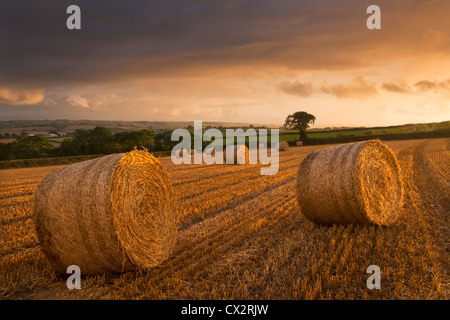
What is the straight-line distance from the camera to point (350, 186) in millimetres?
6926

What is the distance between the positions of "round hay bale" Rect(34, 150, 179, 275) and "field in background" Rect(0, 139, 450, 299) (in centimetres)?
31

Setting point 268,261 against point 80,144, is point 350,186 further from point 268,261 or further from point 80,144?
point 80,144

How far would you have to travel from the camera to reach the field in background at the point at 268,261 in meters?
4.39

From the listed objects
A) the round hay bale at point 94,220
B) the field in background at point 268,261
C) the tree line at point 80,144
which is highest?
the tree line at point 80,144

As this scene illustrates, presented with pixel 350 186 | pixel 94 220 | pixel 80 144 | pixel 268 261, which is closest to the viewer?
pixel 94 220

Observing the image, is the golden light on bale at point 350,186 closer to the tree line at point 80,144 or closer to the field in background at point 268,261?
the field in background at point 268,261

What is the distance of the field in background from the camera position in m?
4.39

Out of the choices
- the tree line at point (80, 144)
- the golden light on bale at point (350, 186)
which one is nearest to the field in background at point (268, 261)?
the golden light on bale at point (350, 186)

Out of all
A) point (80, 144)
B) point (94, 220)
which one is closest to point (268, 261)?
point (94, 220)

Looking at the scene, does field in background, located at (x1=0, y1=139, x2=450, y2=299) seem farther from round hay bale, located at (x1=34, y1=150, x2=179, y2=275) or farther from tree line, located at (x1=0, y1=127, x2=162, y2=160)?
tree line, located at (x1=0, y1=127, x2=162, y2=160)

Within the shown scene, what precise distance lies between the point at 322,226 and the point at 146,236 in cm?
399

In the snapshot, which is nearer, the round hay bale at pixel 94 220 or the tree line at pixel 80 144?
the round hay bale at pixel 94 220

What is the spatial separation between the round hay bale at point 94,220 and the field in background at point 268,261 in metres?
0.31

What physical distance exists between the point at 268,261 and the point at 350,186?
279 centimetres
